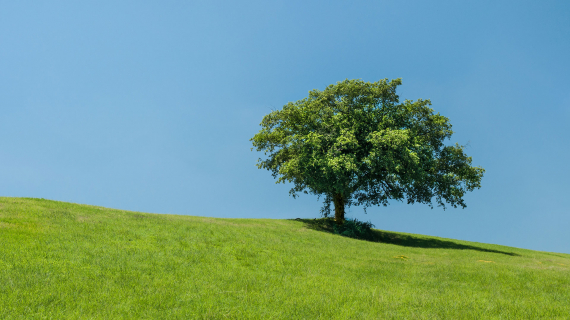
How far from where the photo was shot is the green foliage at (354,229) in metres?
35.1

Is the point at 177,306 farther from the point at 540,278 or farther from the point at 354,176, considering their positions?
the point at 354,176

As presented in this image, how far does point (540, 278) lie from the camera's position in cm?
1672

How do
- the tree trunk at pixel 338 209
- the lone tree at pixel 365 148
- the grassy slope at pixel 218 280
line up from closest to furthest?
the grassy slope at pixel 218 280 → the lone tree at pixel 365 148 → the tree trunk at pixel 338 209

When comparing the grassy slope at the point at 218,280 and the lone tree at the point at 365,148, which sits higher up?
the lone tree at the point at 365,148

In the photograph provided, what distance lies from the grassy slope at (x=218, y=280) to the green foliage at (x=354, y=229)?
1504 centimetres

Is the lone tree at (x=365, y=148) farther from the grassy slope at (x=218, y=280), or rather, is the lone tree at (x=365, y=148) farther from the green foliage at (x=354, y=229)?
the grassy slope at (x=218, y=280)

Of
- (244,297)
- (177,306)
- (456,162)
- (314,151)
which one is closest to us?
(177,306)

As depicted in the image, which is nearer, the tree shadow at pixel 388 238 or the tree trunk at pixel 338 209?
the tree shadow at pixel 388 238

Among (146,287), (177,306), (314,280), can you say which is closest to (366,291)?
(314,280)

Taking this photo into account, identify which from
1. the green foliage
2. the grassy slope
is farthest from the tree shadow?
the grassy slope

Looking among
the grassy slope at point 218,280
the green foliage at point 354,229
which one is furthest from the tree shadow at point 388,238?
the grassy slope at point 218,280

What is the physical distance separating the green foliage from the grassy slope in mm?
15037

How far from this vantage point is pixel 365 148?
34.1m

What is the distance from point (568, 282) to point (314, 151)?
20.3m
